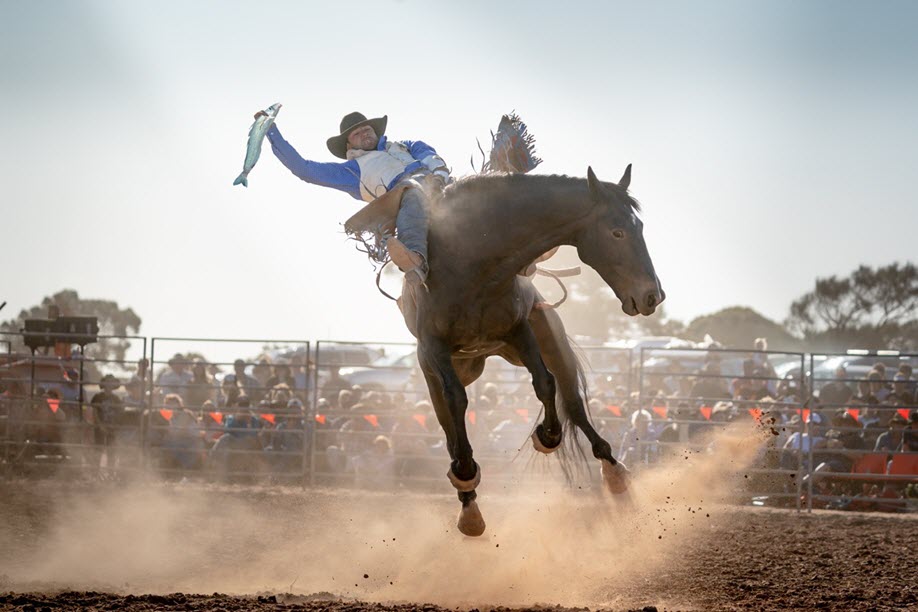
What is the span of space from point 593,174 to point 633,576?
316cm

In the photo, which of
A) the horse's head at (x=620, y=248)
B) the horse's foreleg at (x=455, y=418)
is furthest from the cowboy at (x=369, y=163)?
the horse's head at (x=620, y=248)

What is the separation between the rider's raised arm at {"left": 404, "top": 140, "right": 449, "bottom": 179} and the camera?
6.33m

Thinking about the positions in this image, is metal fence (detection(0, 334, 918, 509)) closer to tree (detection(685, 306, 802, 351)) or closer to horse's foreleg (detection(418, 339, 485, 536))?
horse's foreleg (detection(418, 339, 485, 536))

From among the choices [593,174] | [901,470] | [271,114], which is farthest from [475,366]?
[901,470]

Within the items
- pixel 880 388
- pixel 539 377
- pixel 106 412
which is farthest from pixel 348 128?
pixel 880 388

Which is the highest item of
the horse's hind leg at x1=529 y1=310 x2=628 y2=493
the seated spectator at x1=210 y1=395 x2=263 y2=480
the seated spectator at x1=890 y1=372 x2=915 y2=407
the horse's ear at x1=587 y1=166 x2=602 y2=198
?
the horse's ear at x1=587 y1=166 x2=602 y2=198

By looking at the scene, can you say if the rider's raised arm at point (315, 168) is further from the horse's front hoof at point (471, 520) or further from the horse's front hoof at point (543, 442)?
the horse's front hoof at point (471, 520)

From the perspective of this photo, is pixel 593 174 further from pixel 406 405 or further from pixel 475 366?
pixel 406 405

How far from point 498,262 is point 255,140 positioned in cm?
188

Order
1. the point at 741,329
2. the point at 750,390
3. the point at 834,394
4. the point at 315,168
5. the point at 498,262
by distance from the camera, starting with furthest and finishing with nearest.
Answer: the point at 741,329 → the point at 750,390 → the point at 834,394 → the point at 315,168 → the point at 498,262

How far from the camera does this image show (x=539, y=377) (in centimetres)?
589

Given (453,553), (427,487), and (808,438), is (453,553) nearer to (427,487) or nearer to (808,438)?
(427,487)

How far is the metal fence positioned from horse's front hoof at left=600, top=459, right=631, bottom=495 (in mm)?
5146

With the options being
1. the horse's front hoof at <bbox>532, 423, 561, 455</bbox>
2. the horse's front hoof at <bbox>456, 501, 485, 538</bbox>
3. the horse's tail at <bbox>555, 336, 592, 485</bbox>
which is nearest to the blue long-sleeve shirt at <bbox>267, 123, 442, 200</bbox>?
the horse's tail at <bbox>555, 336, 592, 485</bbox>
